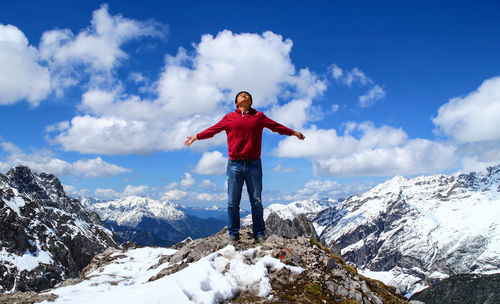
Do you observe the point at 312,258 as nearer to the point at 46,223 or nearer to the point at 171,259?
the point at 171,259

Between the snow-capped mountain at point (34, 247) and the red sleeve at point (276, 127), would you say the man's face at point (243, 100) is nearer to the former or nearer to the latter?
the red sleeve at point (276, 127)

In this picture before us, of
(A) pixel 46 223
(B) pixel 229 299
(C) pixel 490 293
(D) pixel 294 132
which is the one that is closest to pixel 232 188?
(D) pixel 294 132

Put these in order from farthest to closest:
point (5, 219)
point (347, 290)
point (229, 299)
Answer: point (5, 219) < point (347, 290) < point (229, 299)

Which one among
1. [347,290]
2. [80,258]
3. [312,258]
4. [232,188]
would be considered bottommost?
[80,258]

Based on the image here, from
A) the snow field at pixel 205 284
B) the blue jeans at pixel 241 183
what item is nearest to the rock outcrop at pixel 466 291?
the snow field at pixel 205 284

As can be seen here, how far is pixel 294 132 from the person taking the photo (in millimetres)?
13320

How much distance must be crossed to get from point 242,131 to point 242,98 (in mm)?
1394

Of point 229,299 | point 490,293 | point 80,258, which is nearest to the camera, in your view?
point 229,299

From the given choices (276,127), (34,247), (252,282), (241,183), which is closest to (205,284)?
(252,282)

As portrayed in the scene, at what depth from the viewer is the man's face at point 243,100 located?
1251 cm

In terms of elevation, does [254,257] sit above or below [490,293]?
above

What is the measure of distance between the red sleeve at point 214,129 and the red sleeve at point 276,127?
1680 mm

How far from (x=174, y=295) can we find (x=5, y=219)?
194 meters

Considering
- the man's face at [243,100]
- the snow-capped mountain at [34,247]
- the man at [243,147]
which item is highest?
the man's face at [243,100]
